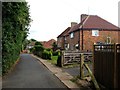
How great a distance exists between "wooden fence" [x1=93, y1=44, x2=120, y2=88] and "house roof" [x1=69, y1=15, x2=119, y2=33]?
4212cm

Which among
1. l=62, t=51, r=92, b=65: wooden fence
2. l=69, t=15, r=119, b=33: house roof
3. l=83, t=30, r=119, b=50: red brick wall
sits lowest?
l=62, t=51, r=92, b=65: wooden fence

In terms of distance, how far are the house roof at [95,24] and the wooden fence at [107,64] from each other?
42.1 metres

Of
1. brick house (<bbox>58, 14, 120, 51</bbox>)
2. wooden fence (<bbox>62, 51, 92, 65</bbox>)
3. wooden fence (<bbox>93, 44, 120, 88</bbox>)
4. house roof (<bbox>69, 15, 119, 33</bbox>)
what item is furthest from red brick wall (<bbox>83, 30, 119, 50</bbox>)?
wooden fence (<bbox>93, 44, 120, 88</bbox>)

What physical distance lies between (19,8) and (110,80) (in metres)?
8.85

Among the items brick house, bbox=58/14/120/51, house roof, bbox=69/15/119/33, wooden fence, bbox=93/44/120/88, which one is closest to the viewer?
wooden fence, bbox=93/44/120/88

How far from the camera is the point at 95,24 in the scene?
Result: 5703cm

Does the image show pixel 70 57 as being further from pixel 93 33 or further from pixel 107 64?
pixel 93 33

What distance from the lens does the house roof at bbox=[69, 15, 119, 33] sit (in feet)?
184

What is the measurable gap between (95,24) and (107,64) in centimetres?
4617

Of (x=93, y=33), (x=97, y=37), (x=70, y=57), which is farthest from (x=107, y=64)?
(x=97, y=37)

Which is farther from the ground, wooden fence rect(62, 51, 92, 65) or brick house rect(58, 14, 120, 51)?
brick house rect(58, 14, 120, 51)

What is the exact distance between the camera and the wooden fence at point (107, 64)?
1032cm

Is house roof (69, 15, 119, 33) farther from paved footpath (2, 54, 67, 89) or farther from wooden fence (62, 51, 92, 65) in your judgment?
paved footpath (2, 54, 67, 89)

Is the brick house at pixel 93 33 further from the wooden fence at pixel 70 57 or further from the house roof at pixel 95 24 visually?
the wooden fence at pixel 70 57
